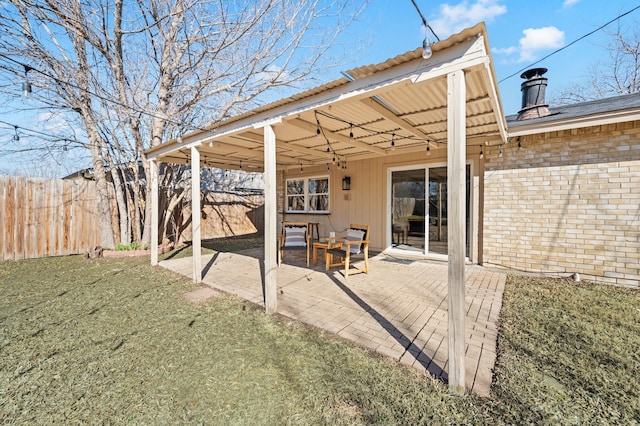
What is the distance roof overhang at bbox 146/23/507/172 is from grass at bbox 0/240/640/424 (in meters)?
2.38

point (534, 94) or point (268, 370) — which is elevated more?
point (534, 94)

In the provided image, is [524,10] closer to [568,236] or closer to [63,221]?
[568,236]

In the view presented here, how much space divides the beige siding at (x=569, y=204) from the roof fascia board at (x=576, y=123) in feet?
1.08

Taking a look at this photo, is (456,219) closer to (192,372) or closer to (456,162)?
(456,162)

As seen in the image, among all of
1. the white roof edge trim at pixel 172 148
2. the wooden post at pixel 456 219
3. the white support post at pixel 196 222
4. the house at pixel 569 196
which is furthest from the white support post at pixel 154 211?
the house at pixel 569 196

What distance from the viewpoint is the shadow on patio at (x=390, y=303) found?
2396 millimetres

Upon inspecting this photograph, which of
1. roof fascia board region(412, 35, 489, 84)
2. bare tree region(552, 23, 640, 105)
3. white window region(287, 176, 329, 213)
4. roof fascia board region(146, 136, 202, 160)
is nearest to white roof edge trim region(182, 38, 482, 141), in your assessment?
roof fascia board region(412, 35, 489, 84)

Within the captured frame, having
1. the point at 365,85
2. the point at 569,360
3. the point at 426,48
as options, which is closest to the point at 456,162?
the point at 426,48

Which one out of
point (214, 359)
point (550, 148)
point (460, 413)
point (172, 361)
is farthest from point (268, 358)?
point (550, 148)

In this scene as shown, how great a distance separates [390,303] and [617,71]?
613 inches

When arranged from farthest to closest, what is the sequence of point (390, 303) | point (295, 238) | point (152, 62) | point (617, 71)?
point (617, 71) → point (152, 62) → point (295, 238) → point (390, 303)

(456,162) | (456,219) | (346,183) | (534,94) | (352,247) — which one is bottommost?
(352,247)

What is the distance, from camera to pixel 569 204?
15.1 ft

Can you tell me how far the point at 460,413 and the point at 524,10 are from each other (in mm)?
7984
